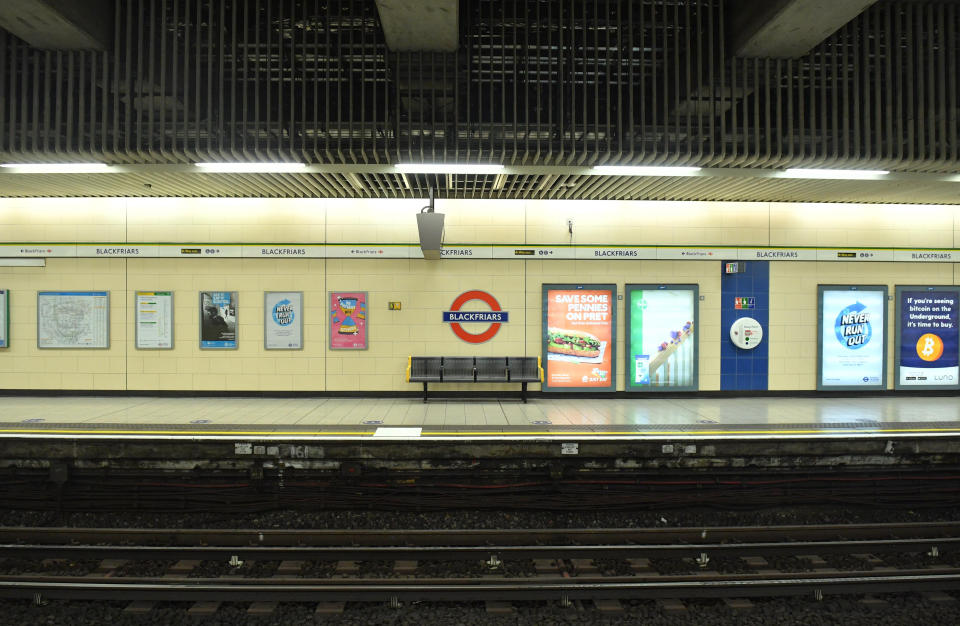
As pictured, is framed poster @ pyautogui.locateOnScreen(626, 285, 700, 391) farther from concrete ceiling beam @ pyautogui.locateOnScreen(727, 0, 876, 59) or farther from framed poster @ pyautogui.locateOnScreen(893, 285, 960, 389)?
concrete ceiling beam @ pyautogui.locateOnScreen(727, 0, 876, 59)

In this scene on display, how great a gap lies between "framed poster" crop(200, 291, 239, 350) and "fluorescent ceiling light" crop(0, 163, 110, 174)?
8.09 ft

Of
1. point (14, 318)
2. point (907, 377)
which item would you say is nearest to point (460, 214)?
point (14, 318)

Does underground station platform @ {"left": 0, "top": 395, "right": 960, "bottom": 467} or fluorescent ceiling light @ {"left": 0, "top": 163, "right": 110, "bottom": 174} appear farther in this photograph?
fluorescent ceiling light @ {"left": 0, "top": 163, "right": 110, "bottom": 174}

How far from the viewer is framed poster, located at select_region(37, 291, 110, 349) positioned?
25.1 feet

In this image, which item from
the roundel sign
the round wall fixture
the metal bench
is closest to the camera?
the metal bench

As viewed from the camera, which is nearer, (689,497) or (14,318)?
(689,497)

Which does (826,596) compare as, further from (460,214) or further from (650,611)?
(460,214)

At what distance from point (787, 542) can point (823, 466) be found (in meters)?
1.28

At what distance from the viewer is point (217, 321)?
25.2 feet

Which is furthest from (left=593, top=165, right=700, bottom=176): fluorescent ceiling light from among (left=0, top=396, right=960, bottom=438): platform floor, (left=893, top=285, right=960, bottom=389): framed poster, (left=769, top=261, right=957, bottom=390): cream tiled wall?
(left=893, top=285, right=960, bottom=389): framed poster

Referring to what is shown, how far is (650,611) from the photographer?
356cm

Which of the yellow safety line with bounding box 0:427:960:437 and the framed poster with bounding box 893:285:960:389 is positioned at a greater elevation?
the framed poster with bounding box 893:285:960:389

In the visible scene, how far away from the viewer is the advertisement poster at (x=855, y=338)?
26.1 feet

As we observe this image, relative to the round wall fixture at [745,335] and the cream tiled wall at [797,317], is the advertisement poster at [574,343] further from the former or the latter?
the cream tiled wall at [797,317]
